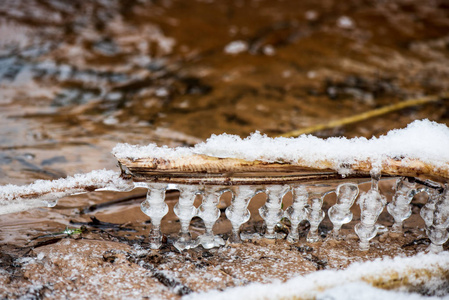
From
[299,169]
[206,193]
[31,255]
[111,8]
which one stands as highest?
[111,8]

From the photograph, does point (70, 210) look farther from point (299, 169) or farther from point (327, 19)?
point (327, 19)

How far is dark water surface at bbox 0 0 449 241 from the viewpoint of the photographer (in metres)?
2.71

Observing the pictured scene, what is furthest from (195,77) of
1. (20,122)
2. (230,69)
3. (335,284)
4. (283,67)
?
(335,284)

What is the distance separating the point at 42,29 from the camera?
14.2ft

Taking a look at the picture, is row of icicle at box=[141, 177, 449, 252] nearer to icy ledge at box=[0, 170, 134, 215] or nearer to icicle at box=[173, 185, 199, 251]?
icicle at box=[173, 185, 199, 251]

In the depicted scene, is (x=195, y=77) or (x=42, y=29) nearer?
(x=195, y=77)

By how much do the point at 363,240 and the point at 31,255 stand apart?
129 cm

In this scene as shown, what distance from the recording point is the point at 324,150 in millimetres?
1547

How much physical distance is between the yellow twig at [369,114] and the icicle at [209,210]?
4.05 ft

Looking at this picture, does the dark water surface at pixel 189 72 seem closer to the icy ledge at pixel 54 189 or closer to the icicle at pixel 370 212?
the icy ledge at pixel 54 189

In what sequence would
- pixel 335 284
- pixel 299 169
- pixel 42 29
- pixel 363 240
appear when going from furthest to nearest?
pixel 42 29 → pixel 363 240 → pixel 299 169 → pixel 335 284

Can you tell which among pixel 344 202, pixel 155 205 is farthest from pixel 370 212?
pixel 155 205

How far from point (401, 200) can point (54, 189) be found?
1342 millimetres

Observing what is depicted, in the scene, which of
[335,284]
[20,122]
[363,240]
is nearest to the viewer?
[335,284]
